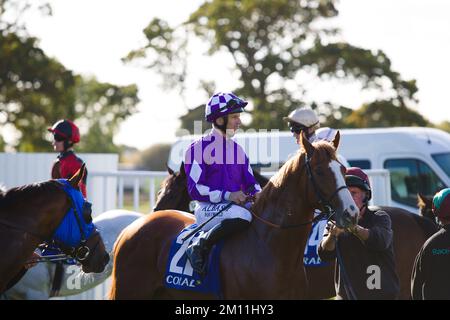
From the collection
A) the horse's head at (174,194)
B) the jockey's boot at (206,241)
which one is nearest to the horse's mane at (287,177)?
the jockey's boot at (206,241)

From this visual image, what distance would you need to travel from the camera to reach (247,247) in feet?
18.2

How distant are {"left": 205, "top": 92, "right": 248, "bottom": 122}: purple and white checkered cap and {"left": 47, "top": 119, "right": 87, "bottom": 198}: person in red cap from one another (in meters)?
2.60

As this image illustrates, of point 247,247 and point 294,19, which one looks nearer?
point 247,247

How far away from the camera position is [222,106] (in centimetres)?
572

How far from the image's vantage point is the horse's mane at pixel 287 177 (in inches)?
210

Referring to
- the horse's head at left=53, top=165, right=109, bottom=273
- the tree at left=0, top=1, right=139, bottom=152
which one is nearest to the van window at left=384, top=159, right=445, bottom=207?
the horse's head at left=53, top=165, right=109, bottom=273

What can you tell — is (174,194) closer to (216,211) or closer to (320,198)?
(216,211)

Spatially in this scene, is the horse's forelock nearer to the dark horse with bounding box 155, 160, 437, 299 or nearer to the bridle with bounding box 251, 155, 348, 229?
the bridle with bounding box 251, 155, 348, 229

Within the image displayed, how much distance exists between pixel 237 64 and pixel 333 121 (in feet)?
15.7

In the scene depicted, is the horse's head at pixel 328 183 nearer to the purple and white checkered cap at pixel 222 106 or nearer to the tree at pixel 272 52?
the purple and white checkered cap at pixel 222 106

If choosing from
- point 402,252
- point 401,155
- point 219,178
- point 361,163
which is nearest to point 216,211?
point 219,178

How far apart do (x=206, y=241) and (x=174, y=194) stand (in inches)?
103

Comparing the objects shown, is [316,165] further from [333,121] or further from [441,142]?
[333,121]
